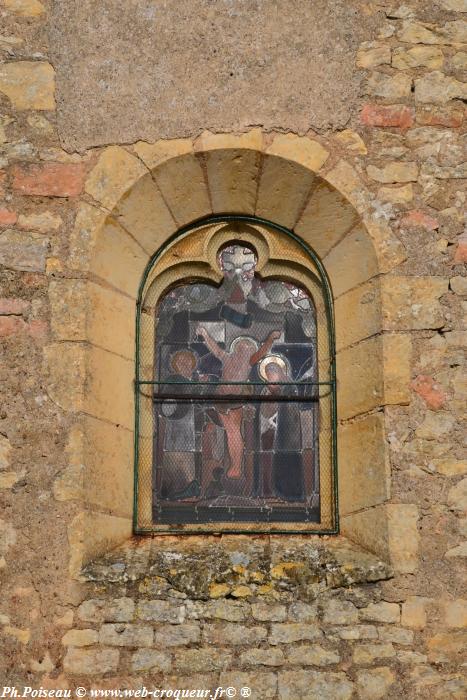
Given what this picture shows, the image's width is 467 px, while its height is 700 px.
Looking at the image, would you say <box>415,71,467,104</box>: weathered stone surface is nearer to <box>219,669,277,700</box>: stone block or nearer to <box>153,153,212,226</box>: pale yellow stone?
<box>153,153,212,226</box>: pale yellow stone

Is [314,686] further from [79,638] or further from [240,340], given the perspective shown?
[240,340]

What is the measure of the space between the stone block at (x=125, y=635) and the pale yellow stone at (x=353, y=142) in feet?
8.15

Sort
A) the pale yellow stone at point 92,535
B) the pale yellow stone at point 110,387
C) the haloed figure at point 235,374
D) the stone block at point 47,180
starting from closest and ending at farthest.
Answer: the pale yellow stone at point 92,535 < the pale yellow stone at point 110,387 < the stone block at point 47,180 < the haloed figure at point 235,374

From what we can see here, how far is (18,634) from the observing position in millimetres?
4766

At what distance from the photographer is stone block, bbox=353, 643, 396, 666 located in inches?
189

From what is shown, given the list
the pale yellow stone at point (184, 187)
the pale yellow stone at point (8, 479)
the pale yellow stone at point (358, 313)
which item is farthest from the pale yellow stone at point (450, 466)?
the pale yellow stone at point (8, 479)

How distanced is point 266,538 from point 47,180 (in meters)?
2.03

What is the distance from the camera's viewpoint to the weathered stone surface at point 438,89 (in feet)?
17.9

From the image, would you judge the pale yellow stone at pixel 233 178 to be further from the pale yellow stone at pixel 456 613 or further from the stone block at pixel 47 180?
the pale yellow stone at pixel 456 613

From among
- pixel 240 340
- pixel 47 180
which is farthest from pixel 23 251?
pixel 240 340

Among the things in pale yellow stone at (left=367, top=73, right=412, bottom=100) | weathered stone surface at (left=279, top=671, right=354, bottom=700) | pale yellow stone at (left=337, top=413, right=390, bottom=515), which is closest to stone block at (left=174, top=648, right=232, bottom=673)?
weathered stone surface at (left=279, top=671, right=354, bottom=700)

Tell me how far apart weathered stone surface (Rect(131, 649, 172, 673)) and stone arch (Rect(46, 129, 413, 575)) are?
510mm

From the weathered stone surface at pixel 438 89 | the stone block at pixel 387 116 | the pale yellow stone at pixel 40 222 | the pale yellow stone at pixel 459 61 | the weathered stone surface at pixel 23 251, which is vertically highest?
the pale yellow stone at pixel 459 61

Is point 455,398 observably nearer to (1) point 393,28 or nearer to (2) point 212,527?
(2) point 212,527
